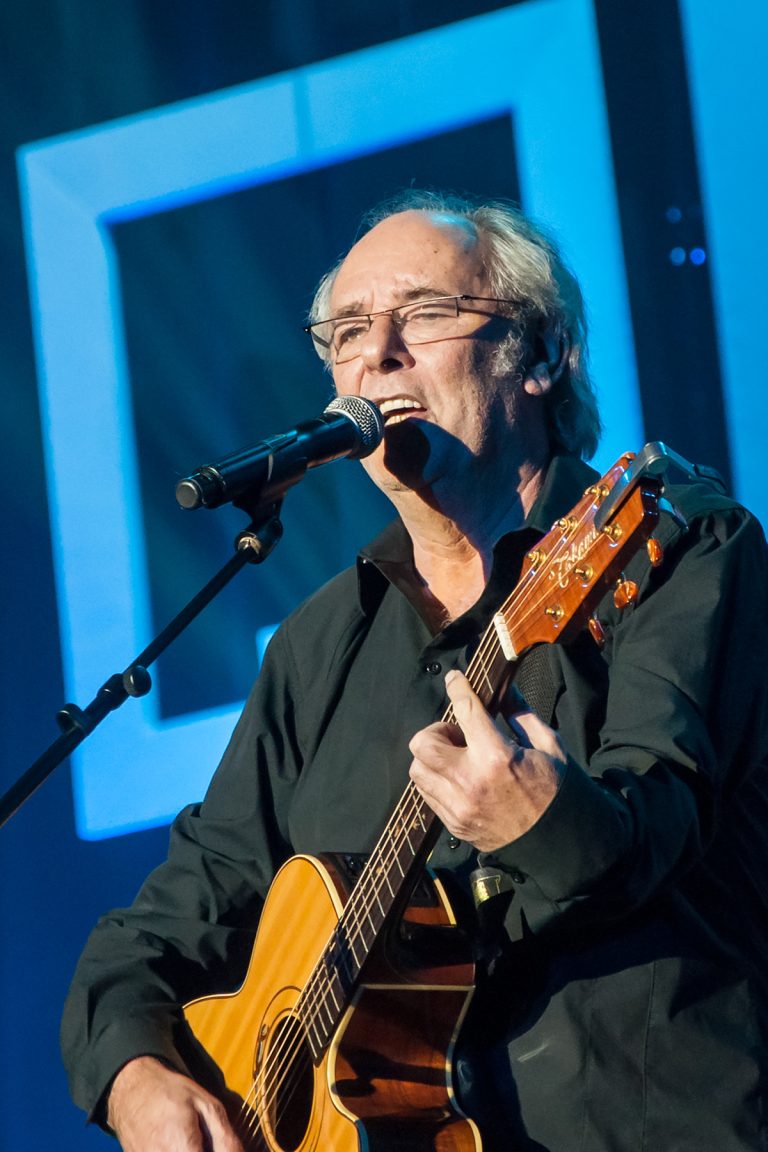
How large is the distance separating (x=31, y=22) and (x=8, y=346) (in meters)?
0.83

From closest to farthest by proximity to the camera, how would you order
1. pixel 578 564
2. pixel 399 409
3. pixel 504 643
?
pixel 578 564 → pixel 504 643 → pixel 399 409

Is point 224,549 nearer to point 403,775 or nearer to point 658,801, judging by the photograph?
point 403,775

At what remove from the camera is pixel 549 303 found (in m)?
2.65

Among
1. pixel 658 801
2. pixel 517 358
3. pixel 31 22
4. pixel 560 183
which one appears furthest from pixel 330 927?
pixel 31 22

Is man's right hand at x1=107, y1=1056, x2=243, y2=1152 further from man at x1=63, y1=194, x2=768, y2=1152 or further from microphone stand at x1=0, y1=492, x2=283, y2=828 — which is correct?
microphone stand at x1=0, y1=492, x2=283, y2=828

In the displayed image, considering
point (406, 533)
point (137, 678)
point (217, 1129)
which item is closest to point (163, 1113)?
point (217, 1129)

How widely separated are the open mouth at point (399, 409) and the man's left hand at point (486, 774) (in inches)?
33.9

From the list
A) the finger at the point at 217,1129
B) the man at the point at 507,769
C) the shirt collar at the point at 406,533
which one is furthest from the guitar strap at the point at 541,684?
the finger at the point at 217,1129

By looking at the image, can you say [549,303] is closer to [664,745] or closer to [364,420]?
[364,420]

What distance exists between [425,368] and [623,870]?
1104mm

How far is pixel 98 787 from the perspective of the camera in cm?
330

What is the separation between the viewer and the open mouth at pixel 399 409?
2.44m

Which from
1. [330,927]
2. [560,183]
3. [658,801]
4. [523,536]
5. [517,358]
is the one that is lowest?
[330,927]

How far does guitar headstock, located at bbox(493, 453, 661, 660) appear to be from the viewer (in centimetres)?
164
